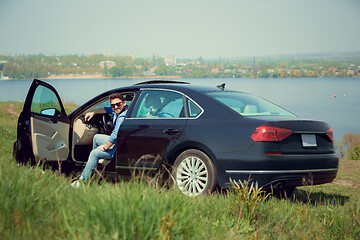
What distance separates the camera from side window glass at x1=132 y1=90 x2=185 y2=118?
24.3 ft

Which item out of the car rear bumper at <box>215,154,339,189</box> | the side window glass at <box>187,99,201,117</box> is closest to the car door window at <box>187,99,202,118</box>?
the side window glass at <box>187,99,201,117</box>

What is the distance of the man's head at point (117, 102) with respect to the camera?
786 centimetres

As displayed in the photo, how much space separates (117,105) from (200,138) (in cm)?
172

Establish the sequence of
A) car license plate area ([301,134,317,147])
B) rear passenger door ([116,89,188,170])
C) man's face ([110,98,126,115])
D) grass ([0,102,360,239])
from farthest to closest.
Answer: man's face ([110,98,126,115]) < rear passenger door ([116,89,188,170]) < car license plate area ([301,134,317,147]) < grass ([0,102,360,239])

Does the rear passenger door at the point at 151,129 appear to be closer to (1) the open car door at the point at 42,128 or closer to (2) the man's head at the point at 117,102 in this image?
(2) the man's head at the point at 117,102

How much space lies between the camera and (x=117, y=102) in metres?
7.88

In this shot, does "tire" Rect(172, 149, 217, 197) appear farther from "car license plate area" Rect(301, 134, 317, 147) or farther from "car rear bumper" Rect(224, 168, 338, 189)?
"car license plate area" Rect(301, 134, 317, 147)

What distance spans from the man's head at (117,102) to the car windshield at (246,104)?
57.1 inches

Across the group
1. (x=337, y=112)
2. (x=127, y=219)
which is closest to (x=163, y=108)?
(x=127, y=219)

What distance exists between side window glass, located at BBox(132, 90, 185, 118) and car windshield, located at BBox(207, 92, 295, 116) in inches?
19.5

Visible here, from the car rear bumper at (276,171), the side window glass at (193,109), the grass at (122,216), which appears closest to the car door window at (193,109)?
the side window glass at (193,109)

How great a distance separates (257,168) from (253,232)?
0.96 metres

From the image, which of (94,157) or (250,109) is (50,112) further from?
(250,109)

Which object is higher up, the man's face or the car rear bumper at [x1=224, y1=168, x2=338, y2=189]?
the man's face
